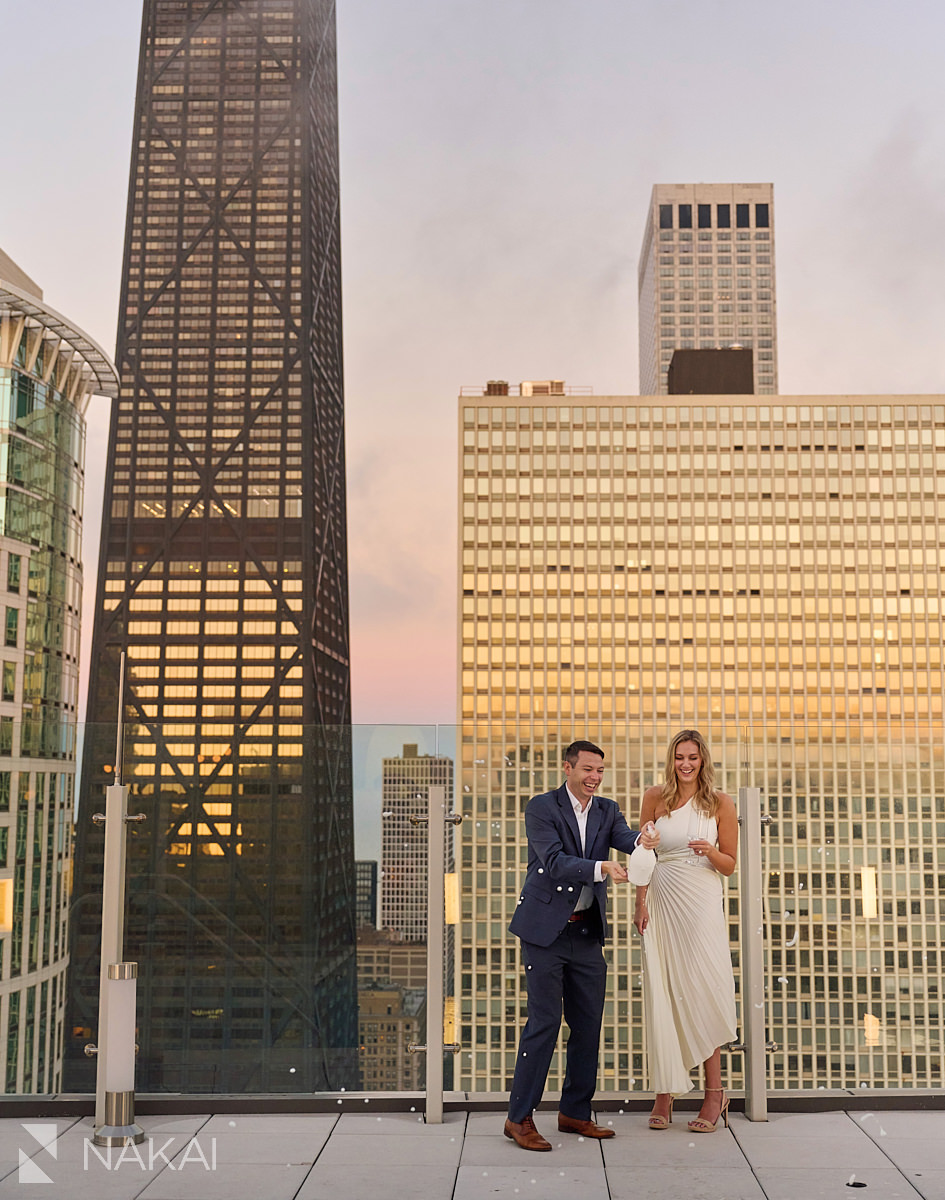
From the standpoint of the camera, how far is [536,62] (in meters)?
129

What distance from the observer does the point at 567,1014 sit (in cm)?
538

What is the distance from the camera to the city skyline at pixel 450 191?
12444 centimetres

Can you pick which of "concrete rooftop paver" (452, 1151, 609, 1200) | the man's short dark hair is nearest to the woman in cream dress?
the man's short dark hair

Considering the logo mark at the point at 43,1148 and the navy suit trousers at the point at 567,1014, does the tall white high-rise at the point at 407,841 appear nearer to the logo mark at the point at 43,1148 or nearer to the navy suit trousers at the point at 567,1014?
the navy suit trousers at the point at 567,1014

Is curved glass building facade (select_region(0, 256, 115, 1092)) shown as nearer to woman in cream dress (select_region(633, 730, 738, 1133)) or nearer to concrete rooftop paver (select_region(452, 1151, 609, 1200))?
woman in cream dress (select_region(633, 730, 738, 1133))

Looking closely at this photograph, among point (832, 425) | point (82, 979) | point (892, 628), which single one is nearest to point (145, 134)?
point (832, 425)

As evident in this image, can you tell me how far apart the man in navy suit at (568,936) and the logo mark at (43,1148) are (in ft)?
6.62

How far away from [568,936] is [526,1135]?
2.89ft

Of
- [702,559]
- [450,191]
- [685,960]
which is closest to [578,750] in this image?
[685,960]

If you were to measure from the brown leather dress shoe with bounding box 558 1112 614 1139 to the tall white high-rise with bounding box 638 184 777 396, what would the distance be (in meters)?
188

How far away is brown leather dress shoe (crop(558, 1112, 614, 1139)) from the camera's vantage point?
5.28 meters

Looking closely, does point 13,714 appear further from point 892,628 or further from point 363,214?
point 363,214

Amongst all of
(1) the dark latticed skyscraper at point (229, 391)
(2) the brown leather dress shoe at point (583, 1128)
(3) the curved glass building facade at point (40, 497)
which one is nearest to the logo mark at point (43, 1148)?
(2) the brown leather dress shoe at point (583, 1128)

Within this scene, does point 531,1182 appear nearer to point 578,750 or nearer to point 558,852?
point 558,852
